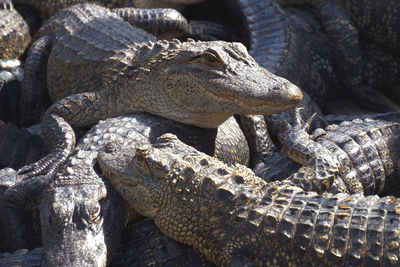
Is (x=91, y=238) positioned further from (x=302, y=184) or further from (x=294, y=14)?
(x=294, y=14)

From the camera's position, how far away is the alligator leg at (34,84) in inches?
142

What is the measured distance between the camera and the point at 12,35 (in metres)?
3.88

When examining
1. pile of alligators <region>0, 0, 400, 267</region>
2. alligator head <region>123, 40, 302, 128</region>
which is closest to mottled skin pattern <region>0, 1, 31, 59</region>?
pile of alligators <region>0, 0, 400, 267</region>

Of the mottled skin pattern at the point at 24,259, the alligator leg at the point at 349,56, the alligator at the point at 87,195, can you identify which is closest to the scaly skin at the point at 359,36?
the alligator leg at the point at 349,56

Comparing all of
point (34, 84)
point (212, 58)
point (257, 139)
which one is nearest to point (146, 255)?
point (212, 58)

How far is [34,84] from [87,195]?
1.62 metres

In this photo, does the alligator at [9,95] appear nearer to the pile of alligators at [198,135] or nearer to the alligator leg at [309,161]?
the pile of alligators at [198,135]

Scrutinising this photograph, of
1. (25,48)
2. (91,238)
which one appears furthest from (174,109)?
(25,48)

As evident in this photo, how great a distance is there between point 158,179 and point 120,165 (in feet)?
0.60

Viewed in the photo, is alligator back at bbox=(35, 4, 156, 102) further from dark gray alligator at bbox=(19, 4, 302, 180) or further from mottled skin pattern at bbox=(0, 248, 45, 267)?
mottled skin pattern at bbox=(0, 248, 45, 267)

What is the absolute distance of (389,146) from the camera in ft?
9.86

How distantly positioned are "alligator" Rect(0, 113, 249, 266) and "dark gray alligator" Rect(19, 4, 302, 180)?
4.4 inches

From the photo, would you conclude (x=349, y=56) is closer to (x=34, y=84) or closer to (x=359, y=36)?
(x=359, y=36)

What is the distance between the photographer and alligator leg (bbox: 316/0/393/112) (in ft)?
13.3
